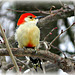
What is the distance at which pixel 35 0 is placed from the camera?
470 centimetres

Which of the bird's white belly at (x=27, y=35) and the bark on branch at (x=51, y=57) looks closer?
the bark on branch at (x=51, y=57)

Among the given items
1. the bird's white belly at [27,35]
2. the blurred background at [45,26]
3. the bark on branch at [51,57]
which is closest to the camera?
the bark on branch at [51,57]

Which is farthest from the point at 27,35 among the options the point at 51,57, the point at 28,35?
the point at 51,57

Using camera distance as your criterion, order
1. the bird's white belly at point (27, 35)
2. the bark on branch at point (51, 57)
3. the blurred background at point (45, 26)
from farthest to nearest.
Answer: the blurred background at point (45, 26) → the bird's white belly at point (27, 35) → the bark on branch at point (51, 57)

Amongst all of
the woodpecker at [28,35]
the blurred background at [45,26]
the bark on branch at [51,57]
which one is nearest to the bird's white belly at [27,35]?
the woodpecker at [28,35]

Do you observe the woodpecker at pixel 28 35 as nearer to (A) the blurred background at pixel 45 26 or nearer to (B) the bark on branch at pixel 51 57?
(B) the bark on branch at pixel 51 57

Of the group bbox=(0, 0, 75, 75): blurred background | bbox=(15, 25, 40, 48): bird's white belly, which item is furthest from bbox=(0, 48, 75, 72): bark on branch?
bbox=(0, 0, 75, 75): blurred background

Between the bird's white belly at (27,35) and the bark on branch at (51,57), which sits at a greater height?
the bird's white belly at (27,35)

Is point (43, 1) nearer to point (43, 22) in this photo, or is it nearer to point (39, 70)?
point (43, 22)

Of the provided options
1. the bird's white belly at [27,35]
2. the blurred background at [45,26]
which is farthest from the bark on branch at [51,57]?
the blurred background at [45,26]

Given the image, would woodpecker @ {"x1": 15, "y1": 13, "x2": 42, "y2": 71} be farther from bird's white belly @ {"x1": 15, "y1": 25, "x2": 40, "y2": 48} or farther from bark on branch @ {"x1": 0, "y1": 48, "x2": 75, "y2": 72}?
bark on branch @ {"x1": 0, "y1": 48, "x2": 75, "y2": 72}

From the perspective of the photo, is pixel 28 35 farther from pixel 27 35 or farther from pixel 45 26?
pixel 45 26

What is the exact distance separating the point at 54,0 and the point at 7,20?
66.6 inches

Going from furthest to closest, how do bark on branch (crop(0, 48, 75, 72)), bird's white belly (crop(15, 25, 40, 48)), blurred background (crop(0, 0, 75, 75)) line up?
blurred background (crop(0, 0, 75, 75)) → bird's white belly (crop(15, 25, 40, 48)) → bark on branch (crop(0, 48, 75, 72))
